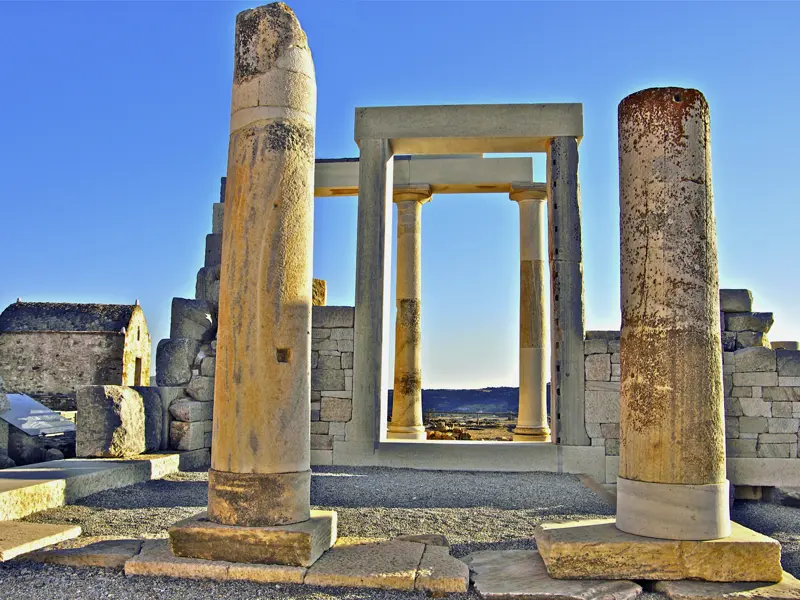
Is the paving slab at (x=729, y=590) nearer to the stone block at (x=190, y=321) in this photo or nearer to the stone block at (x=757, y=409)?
the stone block at (x=757, y=409)

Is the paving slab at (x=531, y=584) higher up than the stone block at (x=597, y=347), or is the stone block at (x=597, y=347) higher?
the stone block at (x=597, y=347)

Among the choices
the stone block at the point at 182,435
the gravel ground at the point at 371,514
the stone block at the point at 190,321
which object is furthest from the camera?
the stone block at the point at 190,321

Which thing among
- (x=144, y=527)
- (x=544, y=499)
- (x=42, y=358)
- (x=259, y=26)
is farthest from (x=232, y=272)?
(x=42, y=358)

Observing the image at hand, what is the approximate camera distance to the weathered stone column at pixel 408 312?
49.9 ft

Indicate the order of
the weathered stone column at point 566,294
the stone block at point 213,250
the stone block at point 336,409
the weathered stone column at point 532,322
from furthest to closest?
the weathered stone column at point 532,322
the stone block at point 213,250
the stone block at point 336,409
the weathered stone column at point 566,294

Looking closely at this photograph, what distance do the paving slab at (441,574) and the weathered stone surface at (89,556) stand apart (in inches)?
79.9

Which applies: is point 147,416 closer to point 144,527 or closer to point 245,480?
point 144,527

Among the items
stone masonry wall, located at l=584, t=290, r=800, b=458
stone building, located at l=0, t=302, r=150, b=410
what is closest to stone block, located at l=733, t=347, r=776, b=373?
stone masonry wall, located at l=584, t=290, r=800, b=458

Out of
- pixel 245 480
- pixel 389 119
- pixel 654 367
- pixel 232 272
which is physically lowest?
pixel 245 480

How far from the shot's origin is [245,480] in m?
5.25

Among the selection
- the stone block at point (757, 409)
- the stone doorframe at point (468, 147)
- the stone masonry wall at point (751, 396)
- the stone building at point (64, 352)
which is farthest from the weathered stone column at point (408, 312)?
the stone building at point (64, 352)

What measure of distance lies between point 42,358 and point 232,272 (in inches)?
1197

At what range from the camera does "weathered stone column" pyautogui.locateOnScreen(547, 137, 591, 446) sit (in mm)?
11094

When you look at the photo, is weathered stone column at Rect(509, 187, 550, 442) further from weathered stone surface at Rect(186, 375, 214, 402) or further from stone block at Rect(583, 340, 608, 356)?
weathered stone surface at Rect(186, 375, 214, 402)
